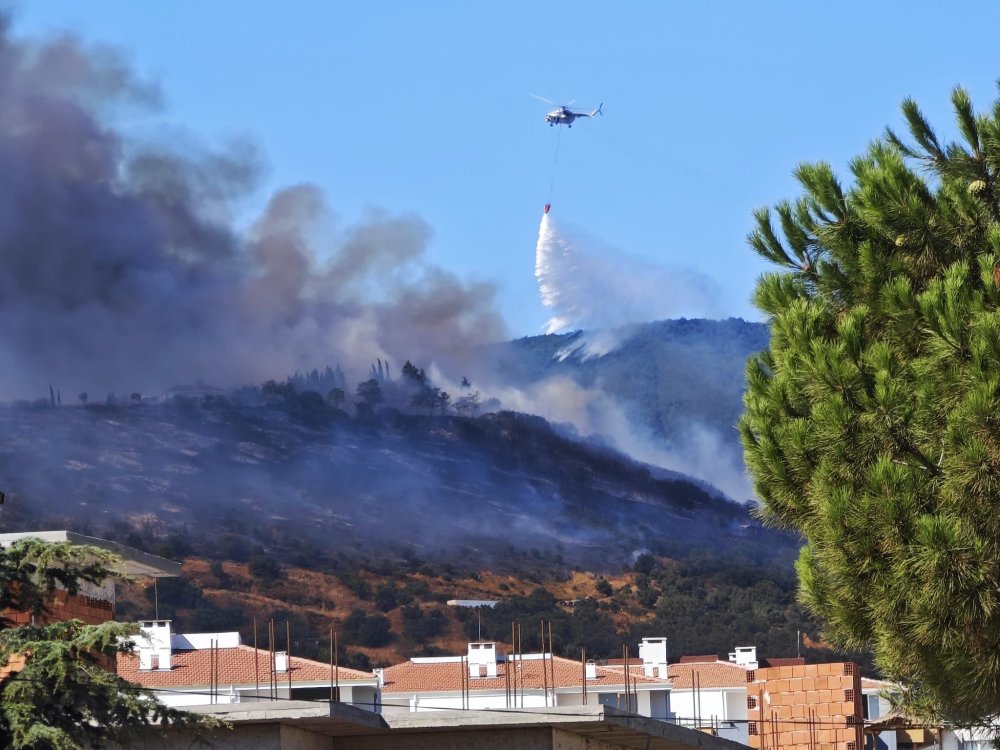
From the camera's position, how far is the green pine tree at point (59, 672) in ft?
43.5

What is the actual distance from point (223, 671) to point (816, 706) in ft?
86.3

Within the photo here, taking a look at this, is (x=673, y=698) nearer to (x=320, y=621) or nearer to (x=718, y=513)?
(x=320, y=621)

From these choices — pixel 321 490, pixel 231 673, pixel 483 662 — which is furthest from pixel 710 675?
pixel 321 490

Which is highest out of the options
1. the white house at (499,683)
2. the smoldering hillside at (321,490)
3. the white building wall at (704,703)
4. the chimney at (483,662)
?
the smoldering hillside at (321,490)

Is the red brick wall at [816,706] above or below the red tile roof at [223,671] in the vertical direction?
below

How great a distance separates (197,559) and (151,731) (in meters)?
113

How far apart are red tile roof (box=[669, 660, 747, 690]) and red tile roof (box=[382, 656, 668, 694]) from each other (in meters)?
3.70

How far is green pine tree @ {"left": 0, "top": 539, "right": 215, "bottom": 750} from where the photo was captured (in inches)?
522

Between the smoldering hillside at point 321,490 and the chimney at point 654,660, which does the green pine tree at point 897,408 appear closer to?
the chimney at point 654,660

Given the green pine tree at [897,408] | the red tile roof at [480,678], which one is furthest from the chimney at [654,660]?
the green pine tree at [897,408]

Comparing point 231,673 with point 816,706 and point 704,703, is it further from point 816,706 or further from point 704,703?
point 816,706

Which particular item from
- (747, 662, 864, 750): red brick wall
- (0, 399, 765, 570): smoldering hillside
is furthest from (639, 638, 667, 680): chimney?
(0, 399, 765, 570): smoldering hillside

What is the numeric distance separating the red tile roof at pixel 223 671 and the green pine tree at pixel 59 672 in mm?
36411

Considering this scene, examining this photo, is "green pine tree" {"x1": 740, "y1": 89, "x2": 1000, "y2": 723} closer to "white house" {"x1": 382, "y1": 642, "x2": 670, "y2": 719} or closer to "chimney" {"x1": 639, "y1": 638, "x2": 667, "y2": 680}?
"white house" {"x1": 382, "y1": 642, "x2": 670, "y2": 719}
